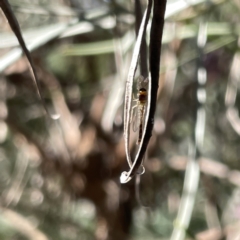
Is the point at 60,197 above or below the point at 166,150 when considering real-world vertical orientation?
below

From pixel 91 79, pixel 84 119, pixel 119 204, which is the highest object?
pixel 91 79

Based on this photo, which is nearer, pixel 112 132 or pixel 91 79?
pixel 112 132

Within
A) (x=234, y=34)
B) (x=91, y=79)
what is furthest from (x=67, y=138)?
(x=234, y=34)

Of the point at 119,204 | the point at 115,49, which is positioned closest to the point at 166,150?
the point at 119,204

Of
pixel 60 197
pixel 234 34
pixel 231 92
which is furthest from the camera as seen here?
pixel 60 197

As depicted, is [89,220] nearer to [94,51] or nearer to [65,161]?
[65,161]

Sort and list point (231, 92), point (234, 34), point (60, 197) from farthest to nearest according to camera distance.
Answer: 1. point (60, 197)
2. point (231, 92)
3. point (234, 34)

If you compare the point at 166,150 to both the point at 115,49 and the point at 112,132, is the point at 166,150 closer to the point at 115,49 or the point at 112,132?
the point at 112,132
